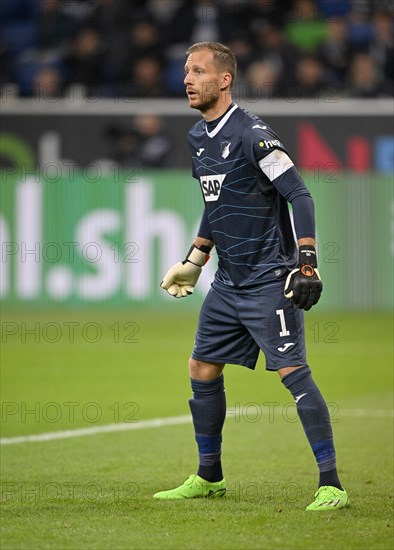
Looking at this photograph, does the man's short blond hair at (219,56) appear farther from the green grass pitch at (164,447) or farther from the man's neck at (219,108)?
the green grass pitch at (164,447)

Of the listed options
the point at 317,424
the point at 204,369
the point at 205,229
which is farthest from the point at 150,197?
the point at 317,424

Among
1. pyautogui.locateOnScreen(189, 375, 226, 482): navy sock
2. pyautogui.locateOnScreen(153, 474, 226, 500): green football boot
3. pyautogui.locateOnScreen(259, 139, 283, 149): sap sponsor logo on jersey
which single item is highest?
pyautogui.locateOnScreen(259, 139, 283, 149): sap sponsor logo on jersey

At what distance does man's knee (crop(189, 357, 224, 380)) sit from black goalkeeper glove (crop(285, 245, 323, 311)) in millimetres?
731

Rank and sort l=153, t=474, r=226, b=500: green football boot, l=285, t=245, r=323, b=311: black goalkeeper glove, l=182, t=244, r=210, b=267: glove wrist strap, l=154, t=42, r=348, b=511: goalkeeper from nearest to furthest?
l=285, t=245, r=323, b=311: black goalkeeper glove → l=154, t=42, r=348, b=511: goalkeeper → l=153, t=474, r=226, b=500: green football boot → l=182, t=244, r=210, b=267: glove wrist strap

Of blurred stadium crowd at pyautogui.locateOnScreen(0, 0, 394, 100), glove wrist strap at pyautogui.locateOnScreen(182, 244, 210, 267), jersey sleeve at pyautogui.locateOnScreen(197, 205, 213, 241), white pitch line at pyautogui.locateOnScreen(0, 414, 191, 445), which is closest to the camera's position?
jersey sleeve at pyautogui.locateOnScreen(197, 205, 213, 241)

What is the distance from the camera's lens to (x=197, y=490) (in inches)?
250

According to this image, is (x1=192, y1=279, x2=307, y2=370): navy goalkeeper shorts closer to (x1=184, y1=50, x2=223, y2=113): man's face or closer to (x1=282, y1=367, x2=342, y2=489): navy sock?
(x1=282, y1=367, x2=342, y2=489): navy sock

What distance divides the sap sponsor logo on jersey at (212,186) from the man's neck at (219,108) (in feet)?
1.04

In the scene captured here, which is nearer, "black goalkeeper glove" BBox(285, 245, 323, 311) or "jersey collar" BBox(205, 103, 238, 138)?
"black goalkeeper glove" BBox(285, 245, 323, 311)

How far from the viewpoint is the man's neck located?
6.19 metres

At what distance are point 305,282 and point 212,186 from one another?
2.74 feet

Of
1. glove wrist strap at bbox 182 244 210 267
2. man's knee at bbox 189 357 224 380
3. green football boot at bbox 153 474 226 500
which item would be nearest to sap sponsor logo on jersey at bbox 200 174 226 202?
glove wrist strap at bbox 182 244 210 267

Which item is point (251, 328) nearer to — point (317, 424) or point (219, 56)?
point (317, 424)

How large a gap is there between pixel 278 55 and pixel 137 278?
4879 mm
